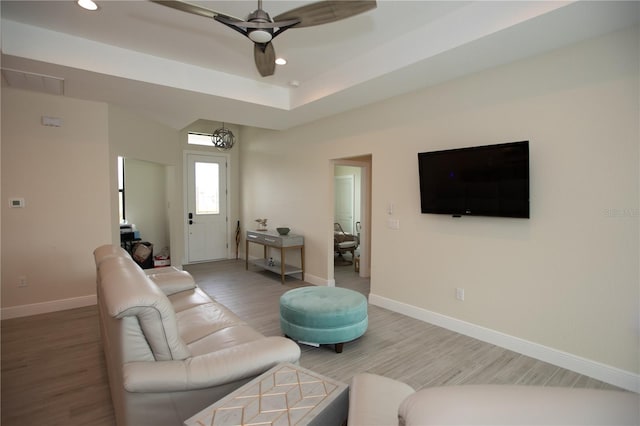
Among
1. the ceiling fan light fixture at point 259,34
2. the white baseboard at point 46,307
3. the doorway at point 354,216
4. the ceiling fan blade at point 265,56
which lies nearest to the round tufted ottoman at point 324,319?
the doorway at point 354,216

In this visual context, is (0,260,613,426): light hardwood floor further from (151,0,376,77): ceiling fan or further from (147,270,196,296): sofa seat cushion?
(151,0,376,77): ceiling fan

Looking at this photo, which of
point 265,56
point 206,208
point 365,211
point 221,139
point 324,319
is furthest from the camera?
point 206,208

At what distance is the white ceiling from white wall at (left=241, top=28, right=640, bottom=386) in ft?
0.85

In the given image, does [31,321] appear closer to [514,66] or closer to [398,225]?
[398,225]

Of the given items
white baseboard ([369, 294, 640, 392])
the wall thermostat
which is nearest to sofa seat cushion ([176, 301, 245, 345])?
white baseboard ([369, 294, 640, 392])

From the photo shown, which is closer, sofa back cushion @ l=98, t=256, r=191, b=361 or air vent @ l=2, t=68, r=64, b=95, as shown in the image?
sofa back cushion @ l=98, t=256, r=191, b=361

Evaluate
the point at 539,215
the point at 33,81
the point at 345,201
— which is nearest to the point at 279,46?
the point at 33,81

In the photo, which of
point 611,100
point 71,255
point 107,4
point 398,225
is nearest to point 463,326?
point 398,225

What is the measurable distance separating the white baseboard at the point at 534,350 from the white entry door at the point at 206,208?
15.9ft

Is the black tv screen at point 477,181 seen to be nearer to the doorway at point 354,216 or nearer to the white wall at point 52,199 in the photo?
the doorway at point 354,216

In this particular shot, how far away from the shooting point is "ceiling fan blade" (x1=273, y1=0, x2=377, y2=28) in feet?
5.86

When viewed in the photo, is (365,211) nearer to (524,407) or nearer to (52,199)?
(52,199)

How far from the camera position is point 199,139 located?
23.8ft

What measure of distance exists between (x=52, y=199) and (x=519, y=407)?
513cm
